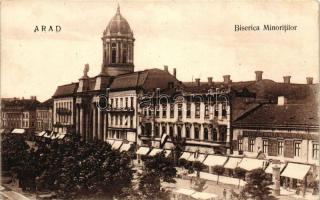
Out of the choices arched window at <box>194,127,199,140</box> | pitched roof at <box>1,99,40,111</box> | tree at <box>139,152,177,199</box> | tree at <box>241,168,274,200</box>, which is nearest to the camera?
tree at <box>241,168,274,200</box>

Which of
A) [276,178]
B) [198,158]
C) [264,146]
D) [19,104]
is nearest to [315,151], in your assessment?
[276,178]

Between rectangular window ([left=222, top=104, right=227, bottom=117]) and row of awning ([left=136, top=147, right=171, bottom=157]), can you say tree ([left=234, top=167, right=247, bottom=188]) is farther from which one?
row of awning ([left=136, top=147, right=171, bottom=157])

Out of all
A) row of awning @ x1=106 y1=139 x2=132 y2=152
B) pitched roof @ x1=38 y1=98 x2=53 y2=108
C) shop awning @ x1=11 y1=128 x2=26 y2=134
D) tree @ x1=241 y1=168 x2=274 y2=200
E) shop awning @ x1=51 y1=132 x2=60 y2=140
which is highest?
pitched roof @ x1=38 y1=98 x2=53 y2=108

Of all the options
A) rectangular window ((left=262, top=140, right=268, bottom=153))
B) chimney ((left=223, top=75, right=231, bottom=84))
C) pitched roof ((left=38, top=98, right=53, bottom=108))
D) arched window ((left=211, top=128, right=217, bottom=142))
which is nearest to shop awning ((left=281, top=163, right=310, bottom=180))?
rectangular window ((left=262, top=140, right=268, bottom=153))

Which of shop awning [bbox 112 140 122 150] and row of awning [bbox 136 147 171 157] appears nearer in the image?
row of awning [bbox 136 147 171 157]

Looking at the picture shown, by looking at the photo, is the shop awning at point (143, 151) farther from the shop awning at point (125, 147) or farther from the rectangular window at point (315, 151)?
the rectangular window at point (315, 151)

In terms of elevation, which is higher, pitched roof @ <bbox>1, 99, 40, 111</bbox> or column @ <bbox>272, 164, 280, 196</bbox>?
pitched roof @ <bbox>1, 99, 40, 111</bbox>

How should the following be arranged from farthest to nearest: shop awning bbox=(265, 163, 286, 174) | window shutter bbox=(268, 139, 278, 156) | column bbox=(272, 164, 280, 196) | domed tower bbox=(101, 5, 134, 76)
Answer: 1. domed tower bbox=(101, 5, 134, 76)
2. window shutter bbox=(268, 139, 278, 156)
3. shop awning bbox=(265, 163, 286, 174)
4. column bbox=(272, 164, 280, 196)
